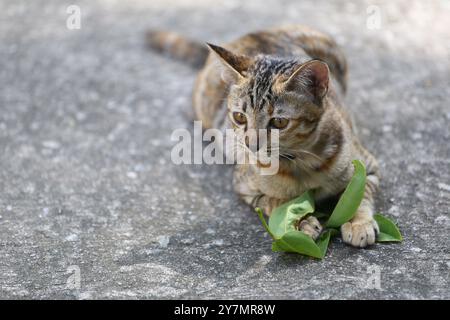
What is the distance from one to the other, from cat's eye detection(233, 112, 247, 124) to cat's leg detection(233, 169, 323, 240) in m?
0.51

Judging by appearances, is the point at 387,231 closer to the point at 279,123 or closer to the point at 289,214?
the point at 289,214

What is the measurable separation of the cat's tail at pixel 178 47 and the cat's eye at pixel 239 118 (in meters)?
2.28

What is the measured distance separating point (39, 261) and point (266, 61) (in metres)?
1.77

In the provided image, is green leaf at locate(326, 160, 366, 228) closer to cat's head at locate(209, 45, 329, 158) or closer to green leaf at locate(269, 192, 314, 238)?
green leaf at locate(269, 192, 314, 238)

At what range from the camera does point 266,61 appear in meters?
3.85

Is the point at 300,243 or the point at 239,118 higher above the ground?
the point at 239,118

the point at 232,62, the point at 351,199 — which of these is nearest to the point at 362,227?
the point at 351,199

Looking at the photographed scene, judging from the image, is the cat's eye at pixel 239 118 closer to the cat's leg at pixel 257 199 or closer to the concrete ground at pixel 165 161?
the cat's leg at pixel 257 199

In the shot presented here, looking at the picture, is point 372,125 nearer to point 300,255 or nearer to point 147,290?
point 300,255

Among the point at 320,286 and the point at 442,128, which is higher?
the point at 442,128

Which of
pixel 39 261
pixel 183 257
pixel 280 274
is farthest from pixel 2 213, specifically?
pixel 280 274

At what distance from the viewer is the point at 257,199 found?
4.20 metres

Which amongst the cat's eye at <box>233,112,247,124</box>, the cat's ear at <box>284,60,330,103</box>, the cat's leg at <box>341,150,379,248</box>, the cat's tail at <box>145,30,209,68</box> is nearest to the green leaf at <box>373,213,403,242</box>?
the cat's leg at <box>341,150,379,248</box>

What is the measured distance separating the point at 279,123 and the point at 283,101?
0.12 m
